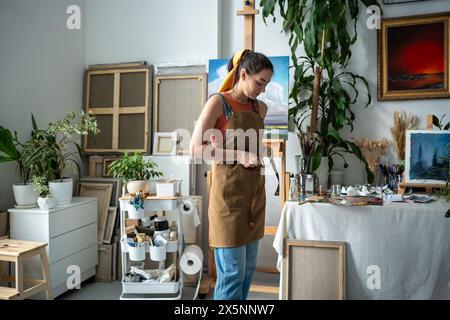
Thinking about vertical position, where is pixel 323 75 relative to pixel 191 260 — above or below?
above

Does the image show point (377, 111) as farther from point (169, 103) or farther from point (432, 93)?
point (169, 103)

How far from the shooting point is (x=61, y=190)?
287 centimetres

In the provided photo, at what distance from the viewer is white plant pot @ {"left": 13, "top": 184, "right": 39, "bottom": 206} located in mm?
2691

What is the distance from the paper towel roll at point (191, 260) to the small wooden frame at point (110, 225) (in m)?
0.74

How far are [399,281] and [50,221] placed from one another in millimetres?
2343

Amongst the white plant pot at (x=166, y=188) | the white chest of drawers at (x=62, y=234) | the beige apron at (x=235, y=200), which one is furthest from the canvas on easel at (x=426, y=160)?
the white chest of drawers at (x=62, y=234)

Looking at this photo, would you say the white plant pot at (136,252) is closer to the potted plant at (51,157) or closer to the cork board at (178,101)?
the potted plant at (51,157)

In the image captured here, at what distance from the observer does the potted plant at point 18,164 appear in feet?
8.61

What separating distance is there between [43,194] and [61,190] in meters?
0.16

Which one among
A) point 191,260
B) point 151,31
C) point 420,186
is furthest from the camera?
point 151,31

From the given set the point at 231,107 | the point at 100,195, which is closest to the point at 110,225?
the point at 100,195

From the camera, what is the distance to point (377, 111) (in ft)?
10.1

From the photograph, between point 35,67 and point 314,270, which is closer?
point 314,270

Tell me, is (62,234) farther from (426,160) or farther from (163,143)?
(426,160)
